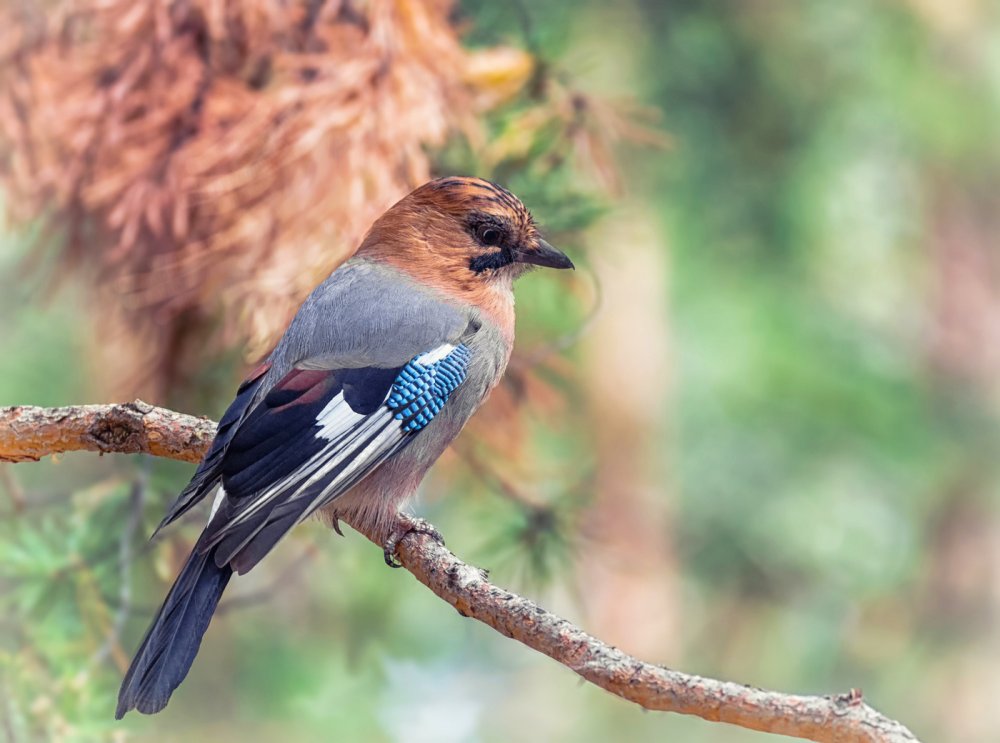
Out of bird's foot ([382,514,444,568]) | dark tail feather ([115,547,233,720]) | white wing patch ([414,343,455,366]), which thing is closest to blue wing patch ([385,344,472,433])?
white wing patch ([414,343,455,366])

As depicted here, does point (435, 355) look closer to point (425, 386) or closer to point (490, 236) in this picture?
point (425, 386)

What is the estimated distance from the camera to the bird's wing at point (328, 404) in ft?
4.77

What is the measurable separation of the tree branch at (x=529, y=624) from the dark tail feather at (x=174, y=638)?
245 millimetres

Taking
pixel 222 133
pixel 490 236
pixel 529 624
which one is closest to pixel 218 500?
pixel 529 624

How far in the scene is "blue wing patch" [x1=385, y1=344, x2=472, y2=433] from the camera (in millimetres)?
1579

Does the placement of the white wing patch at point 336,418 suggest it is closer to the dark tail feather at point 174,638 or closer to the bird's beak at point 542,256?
the dark tail feather at point 174,638

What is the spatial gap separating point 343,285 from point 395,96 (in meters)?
0.38

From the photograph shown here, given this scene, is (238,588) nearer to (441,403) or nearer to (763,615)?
(441,403)

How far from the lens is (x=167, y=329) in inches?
85.2

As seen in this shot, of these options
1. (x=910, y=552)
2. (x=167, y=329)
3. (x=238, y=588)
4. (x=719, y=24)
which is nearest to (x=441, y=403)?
(x=167, y=329)

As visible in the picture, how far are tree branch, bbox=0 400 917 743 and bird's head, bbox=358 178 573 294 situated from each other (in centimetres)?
34

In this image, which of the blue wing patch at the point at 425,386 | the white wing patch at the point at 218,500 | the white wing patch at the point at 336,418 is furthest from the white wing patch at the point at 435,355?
the white wing patch at the point at 218,500

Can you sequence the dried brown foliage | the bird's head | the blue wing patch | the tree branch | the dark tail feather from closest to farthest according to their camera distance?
the tree branch → the dark tail feather → the blue wing patch → the bird's head → the dried brown foliage

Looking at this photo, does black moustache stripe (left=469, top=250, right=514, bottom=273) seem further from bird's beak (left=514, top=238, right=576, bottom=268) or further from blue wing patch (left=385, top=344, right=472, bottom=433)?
blue wing patch (left=385, top=344, right=472, bottom=433)
